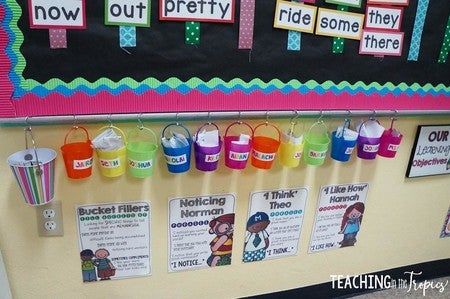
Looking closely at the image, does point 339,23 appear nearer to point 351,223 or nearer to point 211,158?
point 211,158

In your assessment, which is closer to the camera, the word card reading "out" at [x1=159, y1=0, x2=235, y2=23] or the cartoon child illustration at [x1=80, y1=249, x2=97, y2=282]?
the word card reading "out" at [x1=159, y1=0, x2=235, y2=23]

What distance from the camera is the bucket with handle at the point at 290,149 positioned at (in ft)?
3.40

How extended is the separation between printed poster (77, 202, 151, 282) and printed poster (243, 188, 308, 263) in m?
0.36

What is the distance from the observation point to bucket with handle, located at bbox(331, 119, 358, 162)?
1091mm

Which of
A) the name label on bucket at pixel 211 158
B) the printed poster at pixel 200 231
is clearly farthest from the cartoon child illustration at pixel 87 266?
the name label on bucket at pixel 211 158

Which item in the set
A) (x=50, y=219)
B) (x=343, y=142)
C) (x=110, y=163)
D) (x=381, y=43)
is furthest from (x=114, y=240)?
(x=381, y=43)

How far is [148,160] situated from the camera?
0.93 meters

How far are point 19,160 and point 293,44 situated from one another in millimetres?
810

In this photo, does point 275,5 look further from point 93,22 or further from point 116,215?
point 116,215

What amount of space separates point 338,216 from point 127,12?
39.9 inches

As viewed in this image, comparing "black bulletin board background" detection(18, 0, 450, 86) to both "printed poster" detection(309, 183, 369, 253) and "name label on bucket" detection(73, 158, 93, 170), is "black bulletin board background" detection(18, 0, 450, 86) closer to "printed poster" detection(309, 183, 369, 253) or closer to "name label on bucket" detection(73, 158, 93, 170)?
"name label on bucket" detection(73, 158, 93, 170)

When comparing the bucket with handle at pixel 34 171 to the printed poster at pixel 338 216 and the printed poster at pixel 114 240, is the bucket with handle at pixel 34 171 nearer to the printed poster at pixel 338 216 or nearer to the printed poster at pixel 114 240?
the printed poster at pixel 114 240

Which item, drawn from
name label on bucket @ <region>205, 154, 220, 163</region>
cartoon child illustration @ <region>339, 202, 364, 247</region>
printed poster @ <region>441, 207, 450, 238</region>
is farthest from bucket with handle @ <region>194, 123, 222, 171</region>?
printed poster @ <region>441, 207, 450, 238</region>

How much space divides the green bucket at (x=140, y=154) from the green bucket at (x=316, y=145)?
0.46 m
